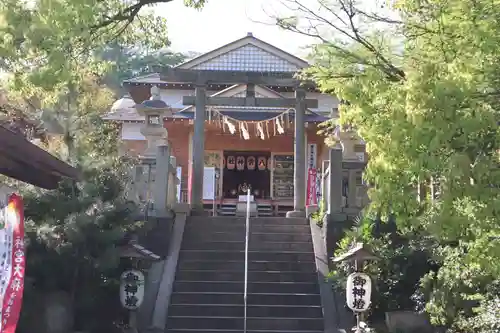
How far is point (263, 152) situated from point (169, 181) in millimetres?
9654

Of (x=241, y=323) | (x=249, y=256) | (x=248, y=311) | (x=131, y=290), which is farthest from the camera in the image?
(x=249, y=256)

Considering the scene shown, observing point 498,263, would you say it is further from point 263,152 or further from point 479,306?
point 263,152

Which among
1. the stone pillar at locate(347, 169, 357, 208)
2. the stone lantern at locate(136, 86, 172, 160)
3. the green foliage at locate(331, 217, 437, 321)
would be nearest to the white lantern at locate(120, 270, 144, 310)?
the green foliage at locate(331, 217, 437, 321)

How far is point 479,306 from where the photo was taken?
9156 millimetres

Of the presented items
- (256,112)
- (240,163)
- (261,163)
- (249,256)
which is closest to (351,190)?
(249,256)

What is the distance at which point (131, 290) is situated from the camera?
10422mm

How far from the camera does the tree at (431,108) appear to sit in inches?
220

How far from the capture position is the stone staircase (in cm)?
1137

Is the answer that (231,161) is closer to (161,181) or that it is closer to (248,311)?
(161,181)

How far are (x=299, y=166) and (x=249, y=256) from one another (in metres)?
3.38

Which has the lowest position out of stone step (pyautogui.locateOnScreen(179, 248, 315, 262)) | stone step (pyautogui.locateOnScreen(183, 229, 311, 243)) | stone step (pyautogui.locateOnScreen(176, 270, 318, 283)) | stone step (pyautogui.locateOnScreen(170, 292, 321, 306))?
stone step (pyautogui.locateOnScreen(170, 292, 321, 306))

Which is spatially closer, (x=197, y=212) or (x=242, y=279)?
(x=242, y=279)

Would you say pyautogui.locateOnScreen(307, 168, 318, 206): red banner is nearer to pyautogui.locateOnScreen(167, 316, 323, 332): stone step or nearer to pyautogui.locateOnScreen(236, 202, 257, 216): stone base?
pyautogui.locateOnScreen(236, 202, 257, 216): stone base

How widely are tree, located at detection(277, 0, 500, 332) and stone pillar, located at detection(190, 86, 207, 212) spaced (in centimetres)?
880
